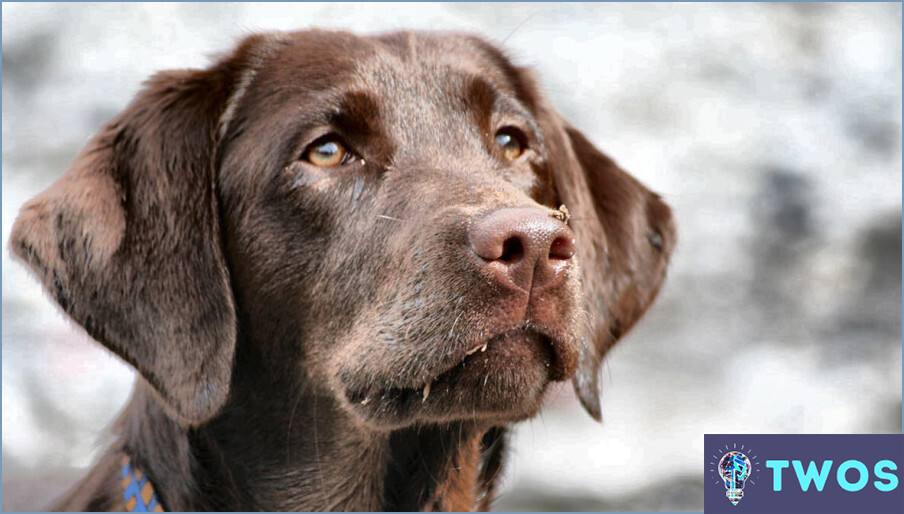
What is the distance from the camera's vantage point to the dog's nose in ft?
6.61

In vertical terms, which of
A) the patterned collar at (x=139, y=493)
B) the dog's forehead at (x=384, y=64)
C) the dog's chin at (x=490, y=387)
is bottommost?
the patterned collar at (x=139, y=493)

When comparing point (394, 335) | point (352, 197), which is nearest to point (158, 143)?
point (352, 197)

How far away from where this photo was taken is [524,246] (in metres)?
2.02

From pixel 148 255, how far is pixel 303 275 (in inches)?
17.4

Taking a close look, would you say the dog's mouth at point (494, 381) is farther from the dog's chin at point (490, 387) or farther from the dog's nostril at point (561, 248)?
the dog's nostril at point (561, 248)

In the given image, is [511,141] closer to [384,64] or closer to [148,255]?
[384,64]

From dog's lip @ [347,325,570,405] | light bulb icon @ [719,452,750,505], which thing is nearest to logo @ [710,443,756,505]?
light bulb icon @ [719,452,750,505]

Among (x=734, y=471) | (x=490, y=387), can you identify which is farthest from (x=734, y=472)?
(x=490, y=387)

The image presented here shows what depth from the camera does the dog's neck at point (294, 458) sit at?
8.99 feet

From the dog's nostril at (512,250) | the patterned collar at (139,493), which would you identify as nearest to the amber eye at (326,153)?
the dog's nostril at (512,250)

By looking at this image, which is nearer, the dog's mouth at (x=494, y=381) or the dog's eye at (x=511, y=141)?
the dog's mouth at (x=494, y=381)

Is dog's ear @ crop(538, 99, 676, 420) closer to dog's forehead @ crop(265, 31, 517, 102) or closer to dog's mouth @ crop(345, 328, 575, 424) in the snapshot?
dog's forehead @ crop(265, 31, 517, 102)

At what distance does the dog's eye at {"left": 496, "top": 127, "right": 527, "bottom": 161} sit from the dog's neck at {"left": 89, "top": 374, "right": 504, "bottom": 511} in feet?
2.87

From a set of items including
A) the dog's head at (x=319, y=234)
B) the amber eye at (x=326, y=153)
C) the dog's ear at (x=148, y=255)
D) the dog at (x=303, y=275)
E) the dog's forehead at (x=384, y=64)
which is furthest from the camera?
the dog's forehead at (x=384, y=64)
